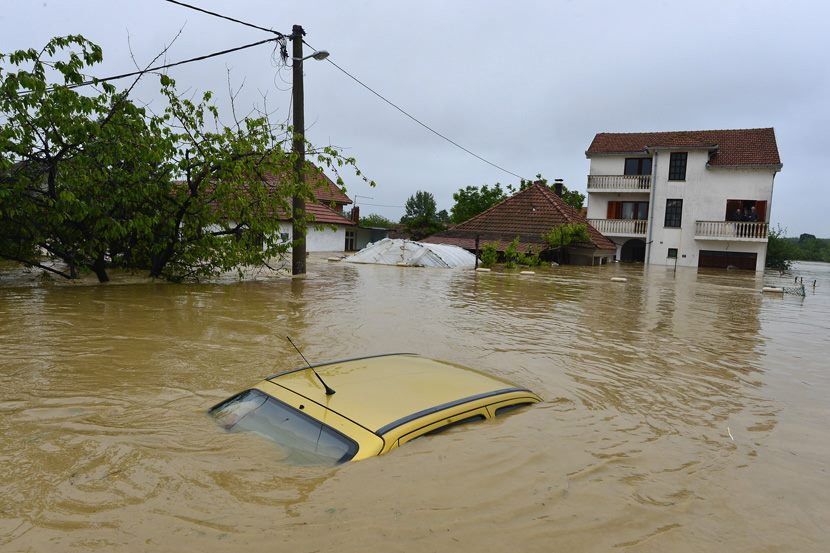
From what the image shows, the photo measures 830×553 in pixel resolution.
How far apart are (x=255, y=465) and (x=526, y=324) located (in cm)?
778

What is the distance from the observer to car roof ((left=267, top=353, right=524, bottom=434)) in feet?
11.0

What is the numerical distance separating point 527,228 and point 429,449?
93.8 ft

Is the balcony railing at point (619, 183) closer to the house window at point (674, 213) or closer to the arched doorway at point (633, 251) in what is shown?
the house window at point (674, 213)

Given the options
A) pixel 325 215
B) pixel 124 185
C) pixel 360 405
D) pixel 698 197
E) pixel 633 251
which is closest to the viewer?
pixel 360 405

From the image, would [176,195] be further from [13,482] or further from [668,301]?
[668,301]

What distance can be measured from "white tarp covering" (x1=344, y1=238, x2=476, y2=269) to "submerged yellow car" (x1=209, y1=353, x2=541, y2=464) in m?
20.5

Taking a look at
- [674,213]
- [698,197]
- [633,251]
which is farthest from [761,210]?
[633,251]

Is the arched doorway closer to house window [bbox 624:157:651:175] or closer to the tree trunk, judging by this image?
house window [bbox 624:157:651:175]

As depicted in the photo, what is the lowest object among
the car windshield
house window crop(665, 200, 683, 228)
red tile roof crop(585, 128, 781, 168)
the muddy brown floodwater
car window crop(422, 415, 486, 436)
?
the muddy brown floodwater

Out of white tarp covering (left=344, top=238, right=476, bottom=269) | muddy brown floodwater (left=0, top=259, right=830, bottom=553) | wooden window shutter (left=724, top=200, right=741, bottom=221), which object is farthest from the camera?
wooden window shutter (left=724, top=200, right=741, bottom=221)

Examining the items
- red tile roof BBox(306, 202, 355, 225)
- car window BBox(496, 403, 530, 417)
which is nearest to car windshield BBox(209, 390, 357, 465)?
car window BBox(496, 403, 530, 417)

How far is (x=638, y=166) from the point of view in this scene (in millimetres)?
36875

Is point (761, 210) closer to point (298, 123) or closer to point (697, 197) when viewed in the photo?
Result: point (697, 197)

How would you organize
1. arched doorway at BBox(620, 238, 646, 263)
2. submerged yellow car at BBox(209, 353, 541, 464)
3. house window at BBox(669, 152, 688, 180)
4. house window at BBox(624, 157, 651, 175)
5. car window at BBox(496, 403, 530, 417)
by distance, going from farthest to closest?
arched doorway at BBox(620, 238, 646, 263)
house window at BBox(624, 157, 651, 175)
house window at BBox(669, 152, 688, 180)
car window at BBox(496, 403, 530, 417)
submerged yellow car at BBox(209, 353, 541, 464)
